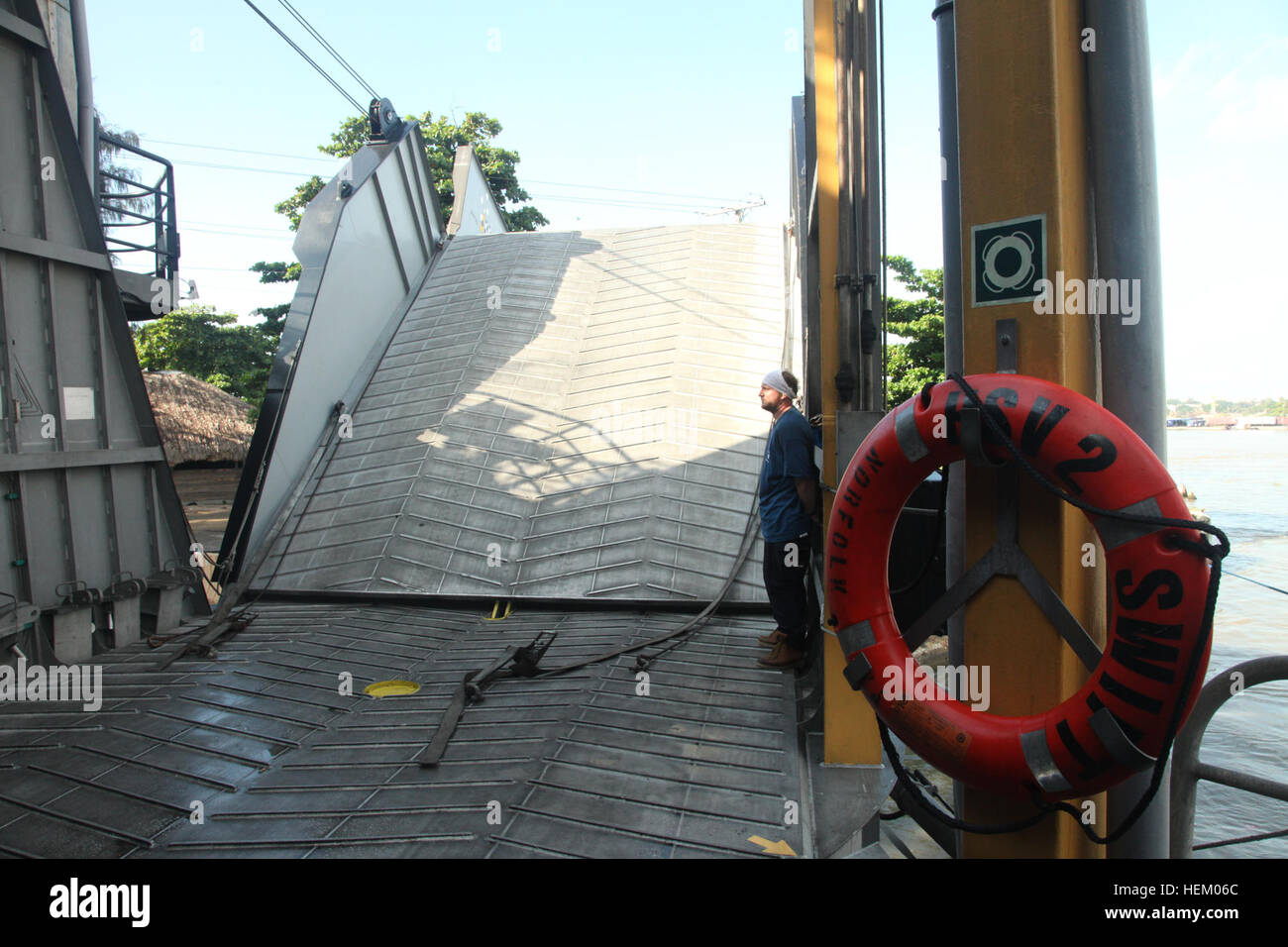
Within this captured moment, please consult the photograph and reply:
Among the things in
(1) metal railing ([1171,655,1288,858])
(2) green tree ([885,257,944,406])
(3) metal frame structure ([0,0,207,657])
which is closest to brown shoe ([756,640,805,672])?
(1) metal railing ([1171,655,1288,858])

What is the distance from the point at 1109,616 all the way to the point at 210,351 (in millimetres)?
25178

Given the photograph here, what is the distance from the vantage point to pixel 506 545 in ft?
21.1

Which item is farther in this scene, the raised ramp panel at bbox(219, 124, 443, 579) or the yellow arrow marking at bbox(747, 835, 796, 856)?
the raised ramp panel at bbox(219, 124, 443, 579)

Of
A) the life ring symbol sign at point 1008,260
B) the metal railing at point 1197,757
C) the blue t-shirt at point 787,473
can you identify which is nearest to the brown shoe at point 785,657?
the blue t-shirt at point 787,473

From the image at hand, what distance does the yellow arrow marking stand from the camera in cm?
269

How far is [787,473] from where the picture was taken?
4.42m

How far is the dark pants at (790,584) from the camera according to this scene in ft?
14.4

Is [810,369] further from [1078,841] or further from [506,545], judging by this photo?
[1078,841]

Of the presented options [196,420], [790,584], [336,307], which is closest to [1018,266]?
[790,584]

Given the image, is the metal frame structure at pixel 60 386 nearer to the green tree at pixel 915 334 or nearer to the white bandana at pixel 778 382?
the white bandana at pixel 778 382

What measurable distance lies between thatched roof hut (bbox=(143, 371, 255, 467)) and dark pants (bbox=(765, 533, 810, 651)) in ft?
53.2

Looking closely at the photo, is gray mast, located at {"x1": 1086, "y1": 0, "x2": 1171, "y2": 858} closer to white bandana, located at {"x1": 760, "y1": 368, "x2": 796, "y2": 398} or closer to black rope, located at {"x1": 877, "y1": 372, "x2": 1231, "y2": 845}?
black rope, located at {"x1": 877, "y1": 372, "x2": 1231, "y2": 845}

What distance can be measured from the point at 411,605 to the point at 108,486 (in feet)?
7.35

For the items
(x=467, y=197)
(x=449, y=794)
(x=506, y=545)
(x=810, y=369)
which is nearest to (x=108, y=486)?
(x=506, y=545)
